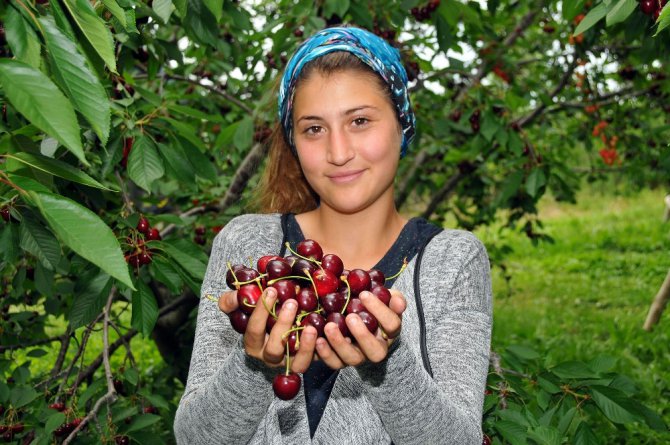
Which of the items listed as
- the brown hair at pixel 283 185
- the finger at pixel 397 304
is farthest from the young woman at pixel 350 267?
the brown hair at pixel 283 185

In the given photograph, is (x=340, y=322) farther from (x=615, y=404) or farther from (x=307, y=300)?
(x=615, y=404)

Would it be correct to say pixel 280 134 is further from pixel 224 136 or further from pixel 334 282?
pixel 224 136

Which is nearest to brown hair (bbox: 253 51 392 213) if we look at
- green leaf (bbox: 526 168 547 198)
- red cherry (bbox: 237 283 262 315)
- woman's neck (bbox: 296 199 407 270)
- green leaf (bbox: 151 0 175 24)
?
woman's neck (bbox: 296 199 407 270)

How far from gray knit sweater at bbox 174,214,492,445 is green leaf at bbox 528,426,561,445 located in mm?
530

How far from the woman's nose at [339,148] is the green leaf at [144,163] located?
0.87 meters

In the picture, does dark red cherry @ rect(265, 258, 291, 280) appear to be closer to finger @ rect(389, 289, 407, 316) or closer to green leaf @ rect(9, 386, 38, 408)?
finger @ rect(389, 289, 407, 316)

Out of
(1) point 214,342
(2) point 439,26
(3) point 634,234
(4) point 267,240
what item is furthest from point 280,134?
(3) point 634,234

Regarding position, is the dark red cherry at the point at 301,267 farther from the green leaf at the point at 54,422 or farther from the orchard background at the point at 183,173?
the green leaf at the point at 54,422

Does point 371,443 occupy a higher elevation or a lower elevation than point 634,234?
higher

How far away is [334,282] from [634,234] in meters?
9.58

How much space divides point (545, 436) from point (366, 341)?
3.60 ft

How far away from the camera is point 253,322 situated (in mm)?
1141

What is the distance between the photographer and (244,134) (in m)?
3.08

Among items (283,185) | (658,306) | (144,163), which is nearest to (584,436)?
(283,185)
